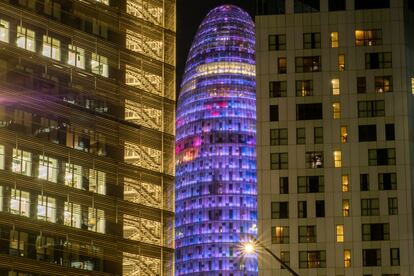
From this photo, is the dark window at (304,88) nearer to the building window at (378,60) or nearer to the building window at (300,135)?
the building window at (300,135)

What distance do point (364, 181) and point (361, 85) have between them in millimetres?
13450

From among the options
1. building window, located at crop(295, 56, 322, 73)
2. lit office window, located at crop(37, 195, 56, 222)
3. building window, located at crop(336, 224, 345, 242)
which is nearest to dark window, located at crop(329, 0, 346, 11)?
building window, located at crop(295, 56, 322, 73)

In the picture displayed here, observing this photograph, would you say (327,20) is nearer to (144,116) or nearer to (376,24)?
(376,24)

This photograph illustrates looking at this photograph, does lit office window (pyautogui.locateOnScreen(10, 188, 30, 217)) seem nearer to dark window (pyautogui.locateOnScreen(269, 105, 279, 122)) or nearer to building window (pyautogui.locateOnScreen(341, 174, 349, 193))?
dark window (pyautogui.locateOnScreen(269, 105, 279, 122))

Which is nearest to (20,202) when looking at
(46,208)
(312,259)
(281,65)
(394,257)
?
(46,208)

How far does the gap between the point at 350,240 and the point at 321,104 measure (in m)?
19.0

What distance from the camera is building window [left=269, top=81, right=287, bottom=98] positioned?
14775cm

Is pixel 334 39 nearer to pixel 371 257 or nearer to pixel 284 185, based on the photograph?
pixel 284 185

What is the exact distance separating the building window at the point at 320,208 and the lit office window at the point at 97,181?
35.4 m

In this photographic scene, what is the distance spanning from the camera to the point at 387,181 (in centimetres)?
14188

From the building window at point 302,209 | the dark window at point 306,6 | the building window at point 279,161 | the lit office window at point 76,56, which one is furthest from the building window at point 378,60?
the lit office window at point 76,56

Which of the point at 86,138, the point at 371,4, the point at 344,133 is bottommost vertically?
the point at 86,138

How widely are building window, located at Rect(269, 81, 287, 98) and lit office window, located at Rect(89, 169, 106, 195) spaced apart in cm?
3795

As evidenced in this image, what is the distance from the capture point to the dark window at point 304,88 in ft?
484
